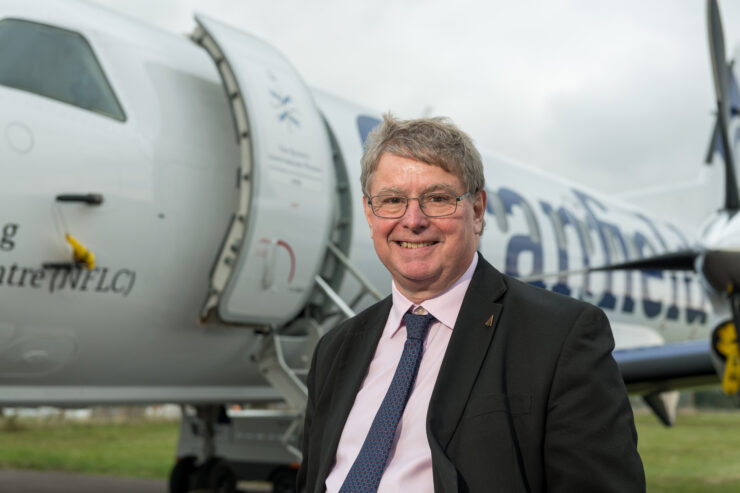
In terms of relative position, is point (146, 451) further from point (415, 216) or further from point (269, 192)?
point (415, 216)

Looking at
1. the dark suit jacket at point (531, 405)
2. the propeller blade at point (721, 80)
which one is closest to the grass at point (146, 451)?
the propeller blade at point (721, 80)

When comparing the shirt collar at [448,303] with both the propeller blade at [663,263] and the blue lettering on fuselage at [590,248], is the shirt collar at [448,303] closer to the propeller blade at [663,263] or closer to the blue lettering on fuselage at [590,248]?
the blue lettering on fuselage at [590,248]

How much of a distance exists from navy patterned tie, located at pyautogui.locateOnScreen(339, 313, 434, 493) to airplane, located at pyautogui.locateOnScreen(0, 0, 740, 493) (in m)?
3.31

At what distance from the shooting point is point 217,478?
852cm

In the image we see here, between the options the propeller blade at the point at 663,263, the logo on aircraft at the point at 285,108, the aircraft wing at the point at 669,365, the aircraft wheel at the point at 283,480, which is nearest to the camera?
the logo on aircraft at the point at 285,108

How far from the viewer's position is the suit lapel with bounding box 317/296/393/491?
2.07 m

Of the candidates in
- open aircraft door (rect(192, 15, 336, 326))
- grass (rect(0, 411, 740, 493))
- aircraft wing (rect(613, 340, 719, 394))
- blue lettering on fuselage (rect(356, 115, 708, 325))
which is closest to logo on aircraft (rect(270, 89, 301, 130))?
open aircraft door (rect(192, 15, 336, 326))

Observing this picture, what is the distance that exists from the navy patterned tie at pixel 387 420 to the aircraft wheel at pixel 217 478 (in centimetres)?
678

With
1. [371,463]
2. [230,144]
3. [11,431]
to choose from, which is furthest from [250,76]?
[11,431]

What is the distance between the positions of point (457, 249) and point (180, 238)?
150 inches

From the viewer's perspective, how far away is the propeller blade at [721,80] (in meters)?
7.31

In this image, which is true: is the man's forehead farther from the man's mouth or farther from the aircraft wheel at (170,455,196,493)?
the aircraft wheel at (170,455,196,493)

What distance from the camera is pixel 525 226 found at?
8930mm

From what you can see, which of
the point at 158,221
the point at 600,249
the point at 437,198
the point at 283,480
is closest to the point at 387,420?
the point at 437,198
